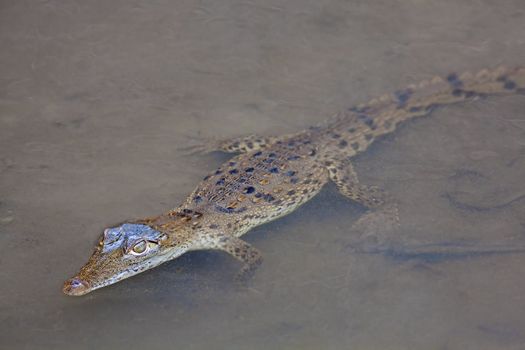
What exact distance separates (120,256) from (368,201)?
7.37 ft

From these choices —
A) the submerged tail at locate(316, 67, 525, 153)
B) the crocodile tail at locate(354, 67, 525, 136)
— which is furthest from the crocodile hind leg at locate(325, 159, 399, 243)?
the crocodile tail at locate(354, 67, 525, 136)

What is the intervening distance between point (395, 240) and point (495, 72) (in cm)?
249

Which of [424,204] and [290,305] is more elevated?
[424,204]

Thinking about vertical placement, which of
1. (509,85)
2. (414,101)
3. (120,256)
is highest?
(509,85)

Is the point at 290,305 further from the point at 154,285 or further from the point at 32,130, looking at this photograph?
the point at 32,130

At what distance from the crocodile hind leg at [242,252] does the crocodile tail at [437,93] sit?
187 cm

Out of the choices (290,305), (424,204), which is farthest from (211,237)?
(424,204)

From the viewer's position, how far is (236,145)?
648 cm

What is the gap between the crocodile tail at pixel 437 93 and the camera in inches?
260

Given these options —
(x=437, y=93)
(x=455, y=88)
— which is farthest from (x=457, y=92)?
(x=437, y=93)

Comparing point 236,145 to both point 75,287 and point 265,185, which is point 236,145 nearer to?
point 265,185

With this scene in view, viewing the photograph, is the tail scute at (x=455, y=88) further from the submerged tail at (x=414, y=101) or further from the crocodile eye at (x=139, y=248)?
the crocodile eye at (x=139, y=248)

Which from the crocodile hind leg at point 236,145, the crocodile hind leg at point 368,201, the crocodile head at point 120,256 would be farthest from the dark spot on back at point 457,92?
the crocodile head at point 120,256

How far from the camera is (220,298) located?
5.22 meters
